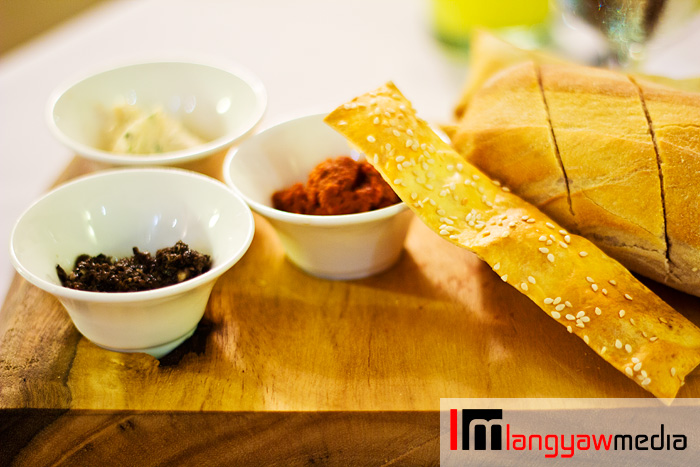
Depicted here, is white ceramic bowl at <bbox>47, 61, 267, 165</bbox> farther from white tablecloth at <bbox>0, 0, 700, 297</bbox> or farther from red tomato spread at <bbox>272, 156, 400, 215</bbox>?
red tomato spread at <bbox>272, 156, 400, 215</bbox>

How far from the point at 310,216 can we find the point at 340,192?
0.37 ft

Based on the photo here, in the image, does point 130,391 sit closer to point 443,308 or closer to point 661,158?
point 443,308

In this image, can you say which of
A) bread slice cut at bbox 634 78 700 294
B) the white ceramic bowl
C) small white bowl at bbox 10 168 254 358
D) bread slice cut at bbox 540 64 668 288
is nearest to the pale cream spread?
the white ceramic bowl

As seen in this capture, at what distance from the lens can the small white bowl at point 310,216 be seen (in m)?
1.48

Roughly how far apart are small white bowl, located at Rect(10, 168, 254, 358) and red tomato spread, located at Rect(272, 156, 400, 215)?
0.17 meters

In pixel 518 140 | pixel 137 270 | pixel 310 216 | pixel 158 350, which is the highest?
pixel 518 140

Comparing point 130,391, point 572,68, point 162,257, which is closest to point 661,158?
point 572,68

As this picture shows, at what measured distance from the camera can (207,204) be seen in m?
1.52

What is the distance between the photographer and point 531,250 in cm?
134

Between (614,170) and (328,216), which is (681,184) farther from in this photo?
(328,216)

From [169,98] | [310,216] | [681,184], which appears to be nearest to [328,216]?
[310,216]

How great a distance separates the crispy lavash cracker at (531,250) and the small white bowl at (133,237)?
362 mm

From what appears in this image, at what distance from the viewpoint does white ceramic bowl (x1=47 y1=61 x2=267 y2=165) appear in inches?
75.4

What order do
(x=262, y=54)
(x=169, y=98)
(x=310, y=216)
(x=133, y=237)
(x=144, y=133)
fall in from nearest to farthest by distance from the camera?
(x=310, y=216) → (x=133, y=237) → (x=144, y=133) → (x=169, y=98) → (x=262, y=54)
